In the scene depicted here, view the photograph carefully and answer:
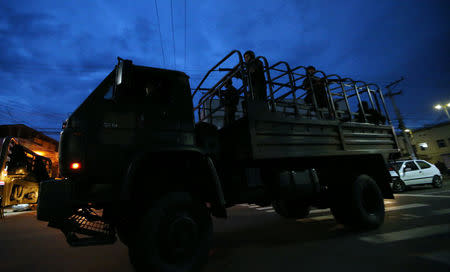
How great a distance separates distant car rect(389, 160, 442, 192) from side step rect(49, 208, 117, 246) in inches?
466

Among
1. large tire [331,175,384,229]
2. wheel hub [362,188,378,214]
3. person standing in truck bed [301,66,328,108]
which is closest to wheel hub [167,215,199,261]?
large tire [331,175,384,229]

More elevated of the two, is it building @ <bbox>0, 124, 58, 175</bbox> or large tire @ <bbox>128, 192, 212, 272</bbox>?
building @ <bbox>0, 124, 58, 175</bbox>

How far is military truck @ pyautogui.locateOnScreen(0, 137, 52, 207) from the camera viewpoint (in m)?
7.02

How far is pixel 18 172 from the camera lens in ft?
23.2

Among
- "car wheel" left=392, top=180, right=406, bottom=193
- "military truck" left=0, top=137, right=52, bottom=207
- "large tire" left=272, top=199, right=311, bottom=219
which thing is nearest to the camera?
"large tire" left=272, top=199, right=311, bottom=219

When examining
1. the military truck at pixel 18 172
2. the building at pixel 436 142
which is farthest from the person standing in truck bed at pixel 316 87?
the building at pixel 436 142

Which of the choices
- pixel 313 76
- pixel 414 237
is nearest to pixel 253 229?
pixel 414 237

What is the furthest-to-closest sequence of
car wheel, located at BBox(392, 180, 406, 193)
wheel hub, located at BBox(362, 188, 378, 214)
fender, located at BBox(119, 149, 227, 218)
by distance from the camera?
car wheel, located at BBox(392, 180, 406, 193)
wheel hub, located at BBox(362, 188, 378, 214)
fender, located at BBox(119, 149, 227, 218)

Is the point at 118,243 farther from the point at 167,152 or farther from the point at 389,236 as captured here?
the point at 389,236

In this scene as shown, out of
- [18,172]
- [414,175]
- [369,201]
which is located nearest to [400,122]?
[414,175]

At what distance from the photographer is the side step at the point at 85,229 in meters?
2.03

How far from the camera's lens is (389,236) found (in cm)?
338

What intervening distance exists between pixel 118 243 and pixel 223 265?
273cm

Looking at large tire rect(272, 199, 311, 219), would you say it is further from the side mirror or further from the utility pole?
the utility pole
